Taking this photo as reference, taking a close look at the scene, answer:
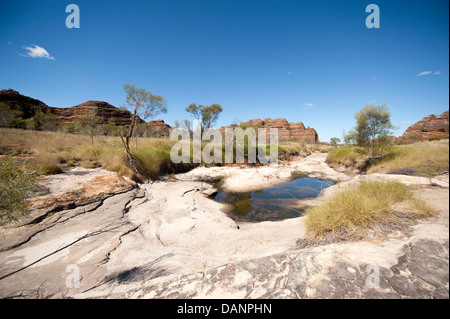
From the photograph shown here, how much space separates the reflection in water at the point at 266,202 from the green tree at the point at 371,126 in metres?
4.75

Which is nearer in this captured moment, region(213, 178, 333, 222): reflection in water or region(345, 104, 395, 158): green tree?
region(213, 178, 333, 222): reflection in water

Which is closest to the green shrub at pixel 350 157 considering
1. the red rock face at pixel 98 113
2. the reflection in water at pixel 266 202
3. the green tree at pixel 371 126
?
the green tree at pixel 371 126

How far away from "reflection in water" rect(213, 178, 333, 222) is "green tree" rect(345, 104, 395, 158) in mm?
4750

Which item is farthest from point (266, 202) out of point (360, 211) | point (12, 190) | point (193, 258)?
point (12, 190)

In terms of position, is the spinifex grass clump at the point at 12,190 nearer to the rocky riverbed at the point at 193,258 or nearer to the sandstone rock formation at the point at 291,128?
the rocky riverbed at the point at 193,258

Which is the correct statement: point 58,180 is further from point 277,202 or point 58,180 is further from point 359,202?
point 359,202

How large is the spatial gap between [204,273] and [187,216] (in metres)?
3.48

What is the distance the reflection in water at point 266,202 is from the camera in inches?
256

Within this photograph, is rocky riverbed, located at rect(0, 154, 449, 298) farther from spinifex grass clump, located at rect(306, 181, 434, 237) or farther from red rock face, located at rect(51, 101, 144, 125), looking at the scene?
red rock face, located at rect(51, 101, 144, 125)

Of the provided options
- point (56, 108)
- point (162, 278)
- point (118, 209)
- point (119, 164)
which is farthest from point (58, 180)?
point (56, 108)

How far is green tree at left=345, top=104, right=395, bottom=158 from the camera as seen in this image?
10289 mm

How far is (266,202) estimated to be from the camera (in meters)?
8.02

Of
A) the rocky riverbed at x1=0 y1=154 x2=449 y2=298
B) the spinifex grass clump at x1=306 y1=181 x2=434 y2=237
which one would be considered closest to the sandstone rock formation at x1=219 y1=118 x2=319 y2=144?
the spinifex grass clump at x1=306 y1=181 x2=434 y2=237
